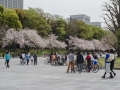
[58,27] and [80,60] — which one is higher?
[58,27]

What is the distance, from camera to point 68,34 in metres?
79.2

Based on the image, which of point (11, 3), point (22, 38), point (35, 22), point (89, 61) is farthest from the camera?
point (11, 3)

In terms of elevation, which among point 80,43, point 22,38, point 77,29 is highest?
point 77,29

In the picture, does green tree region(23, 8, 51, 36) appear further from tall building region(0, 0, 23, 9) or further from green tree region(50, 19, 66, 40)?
tall building region(0, 0, 23, 9)

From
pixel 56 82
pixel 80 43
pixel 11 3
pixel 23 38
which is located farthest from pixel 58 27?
pixel 56 82

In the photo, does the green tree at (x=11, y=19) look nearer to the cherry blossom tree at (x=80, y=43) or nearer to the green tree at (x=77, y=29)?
the cherry blossom tree at (x=80, y=43)

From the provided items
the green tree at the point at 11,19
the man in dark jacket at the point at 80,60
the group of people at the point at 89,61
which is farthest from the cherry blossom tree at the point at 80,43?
the man in dark jacket at the point at 80,60

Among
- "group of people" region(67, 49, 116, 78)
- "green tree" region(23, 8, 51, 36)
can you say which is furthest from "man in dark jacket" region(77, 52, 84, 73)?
"green tree" region(23, 8, 51, 36)

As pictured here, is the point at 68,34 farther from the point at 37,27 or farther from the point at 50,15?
the point at 37,27

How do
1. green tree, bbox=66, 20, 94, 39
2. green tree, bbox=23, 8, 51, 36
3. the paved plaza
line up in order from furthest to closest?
1. green tree, bbox=66, 20, 94, 39
2. green tree, bbox=23, 8, 51, 36
3. the paved plaza

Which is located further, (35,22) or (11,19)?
(35,22)

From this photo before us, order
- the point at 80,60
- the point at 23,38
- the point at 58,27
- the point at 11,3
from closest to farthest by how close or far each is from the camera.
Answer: the point at 80,60
the point at 23,38
the point at 58,27
the point at 11,3

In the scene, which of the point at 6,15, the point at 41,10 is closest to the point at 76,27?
the point at 41,10

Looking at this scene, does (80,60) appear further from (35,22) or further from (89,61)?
(35,22)
